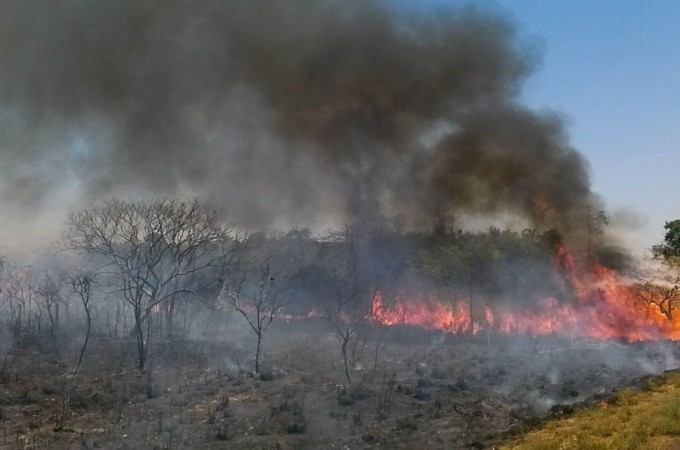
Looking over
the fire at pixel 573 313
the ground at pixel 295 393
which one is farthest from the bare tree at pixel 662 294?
the ground at pixel 295 393

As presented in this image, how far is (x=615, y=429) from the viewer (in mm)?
12797

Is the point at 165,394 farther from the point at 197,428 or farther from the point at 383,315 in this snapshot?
the point at 383,315

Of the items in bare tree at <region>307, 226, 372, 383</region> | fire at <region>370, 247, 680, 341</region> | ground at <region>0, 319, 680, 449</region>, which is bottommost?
ground at <region>0, 319, 680, 449</region>

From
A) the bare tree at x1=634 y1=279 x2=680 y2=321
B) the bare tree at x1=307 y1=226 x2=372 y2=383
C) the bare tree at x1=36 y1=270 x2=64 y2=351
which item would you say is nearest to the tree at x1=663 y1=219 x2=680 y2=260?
the bare tree at x1=634 y1=279 x2=680 y2=321

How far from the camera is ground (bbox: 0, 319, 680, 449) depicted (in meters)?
14.2

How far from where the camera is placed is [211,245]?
4100 cm

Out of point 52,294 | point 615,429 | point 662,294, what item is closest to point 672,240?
point 662,294

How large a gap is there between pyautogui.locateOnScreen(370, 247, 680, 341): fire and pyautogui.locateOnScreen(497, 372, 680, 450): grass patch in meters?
20.4

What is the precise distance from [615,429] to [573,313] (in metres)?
27.9

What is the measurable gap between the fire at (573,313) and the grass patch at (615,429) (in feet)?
67.0

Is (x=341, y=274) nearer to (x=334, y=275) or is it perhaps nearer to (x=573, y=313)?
(x=334, y=275)

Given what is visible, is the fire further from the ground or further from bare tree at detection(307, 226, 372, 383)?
the ground

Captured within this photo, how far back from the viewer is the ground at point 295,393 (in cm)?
1425

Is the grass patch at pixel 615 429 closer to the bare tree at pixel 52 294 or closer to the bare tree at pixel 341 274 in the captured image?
the bare tree at pixel 52 294
